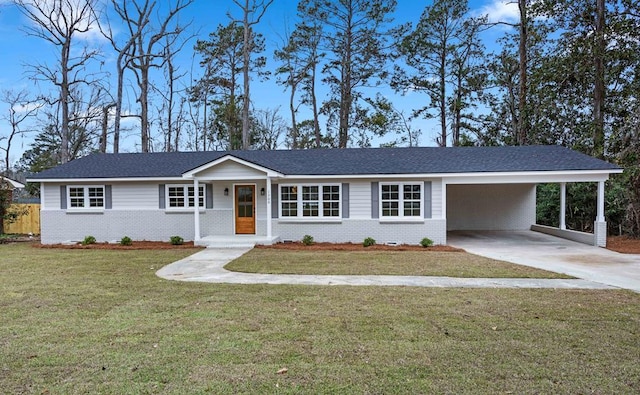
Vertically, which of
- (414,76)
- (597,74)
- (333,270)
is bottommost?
(333,270)

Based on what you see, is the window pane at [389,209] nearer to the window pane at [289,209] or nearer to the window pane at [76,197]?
the window pane at [289,209]

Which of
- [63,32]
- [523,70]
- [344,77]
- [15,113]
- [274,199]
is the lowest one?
[274,199]

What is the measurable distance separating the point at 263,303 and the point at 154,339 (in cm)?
186

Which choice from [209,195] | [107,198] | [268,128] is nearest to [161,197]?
[209,195]

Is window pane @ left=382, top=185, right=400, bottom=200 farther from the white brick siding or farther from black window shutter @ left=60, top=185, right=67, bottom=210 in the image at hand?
black window shutter @ left=60, top=185, right=67, bottom=210

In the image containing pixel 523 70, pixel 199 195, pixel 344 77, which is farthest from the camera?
pixel 344 77

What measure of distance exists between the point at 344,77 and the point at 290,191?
14.0 meters

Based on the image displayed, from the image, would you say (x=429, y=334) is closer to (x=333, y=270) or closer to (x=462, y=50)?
(x=333, y=270)

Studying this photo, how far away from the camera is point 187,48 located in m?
26.6

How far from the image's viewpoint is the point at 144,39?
24.7 m

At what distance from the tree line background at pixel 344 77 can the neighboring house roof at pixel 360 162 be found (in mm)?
3949

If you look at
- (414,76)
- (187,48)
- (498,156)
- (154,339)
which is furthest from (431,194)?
(187,48)

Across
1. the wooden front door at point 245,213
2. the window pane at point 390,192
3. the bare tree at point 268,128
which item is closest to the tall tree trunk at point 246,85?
the bare tree at point 268,128

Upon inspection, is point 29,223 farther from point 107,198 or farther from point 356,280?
point 356,280
